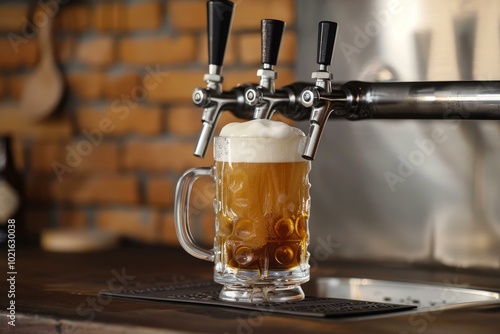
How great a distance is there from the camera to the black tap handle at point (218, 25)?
4.26 ft

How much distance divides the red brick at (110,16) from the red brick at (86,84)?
11 cm

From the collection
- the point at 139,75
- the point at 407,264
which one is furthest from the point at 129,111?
the point at 407,264

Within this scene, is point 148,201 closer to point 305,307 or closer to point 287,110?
point 287,110

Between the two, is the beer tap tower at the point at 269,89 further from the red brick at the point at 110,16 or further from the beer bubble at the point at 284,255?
the red brick at the point at 110,16

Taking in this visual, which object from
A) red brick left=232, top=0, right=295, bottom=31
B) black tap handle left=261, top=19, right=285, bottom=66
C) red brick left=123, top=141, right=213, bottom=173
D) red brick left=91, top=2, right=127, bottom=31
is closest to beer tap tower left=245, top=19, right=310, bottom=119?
black tap handle left=261, top=19, right=285, bottom=66

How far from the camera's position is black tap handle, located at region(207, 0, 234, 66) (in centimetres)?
130

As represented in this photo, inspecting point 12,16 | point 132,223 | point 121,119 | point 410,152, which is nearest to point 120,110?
point 121,119

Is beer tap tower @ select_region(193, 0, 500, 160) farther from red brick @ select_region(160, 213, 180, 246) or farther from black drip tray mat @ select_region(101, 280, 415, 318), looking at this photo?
red brick @ select_region(160, 213, 180, 246)

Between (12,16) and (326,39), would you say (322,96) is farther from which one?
(12,16)

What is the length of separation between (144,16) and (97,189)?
404 millimetres

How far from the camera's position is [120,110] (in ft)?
6.95

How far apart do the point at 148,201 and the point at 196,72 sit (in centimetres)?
31

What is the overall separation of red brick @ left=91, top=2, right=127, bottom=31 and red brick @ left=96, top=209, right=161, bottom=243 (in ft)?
1.34

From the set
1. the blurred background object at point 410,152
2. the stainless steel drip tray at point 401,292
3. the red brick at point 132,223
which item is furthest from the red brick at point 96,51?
the stainless steel drip tray at point 401,292
